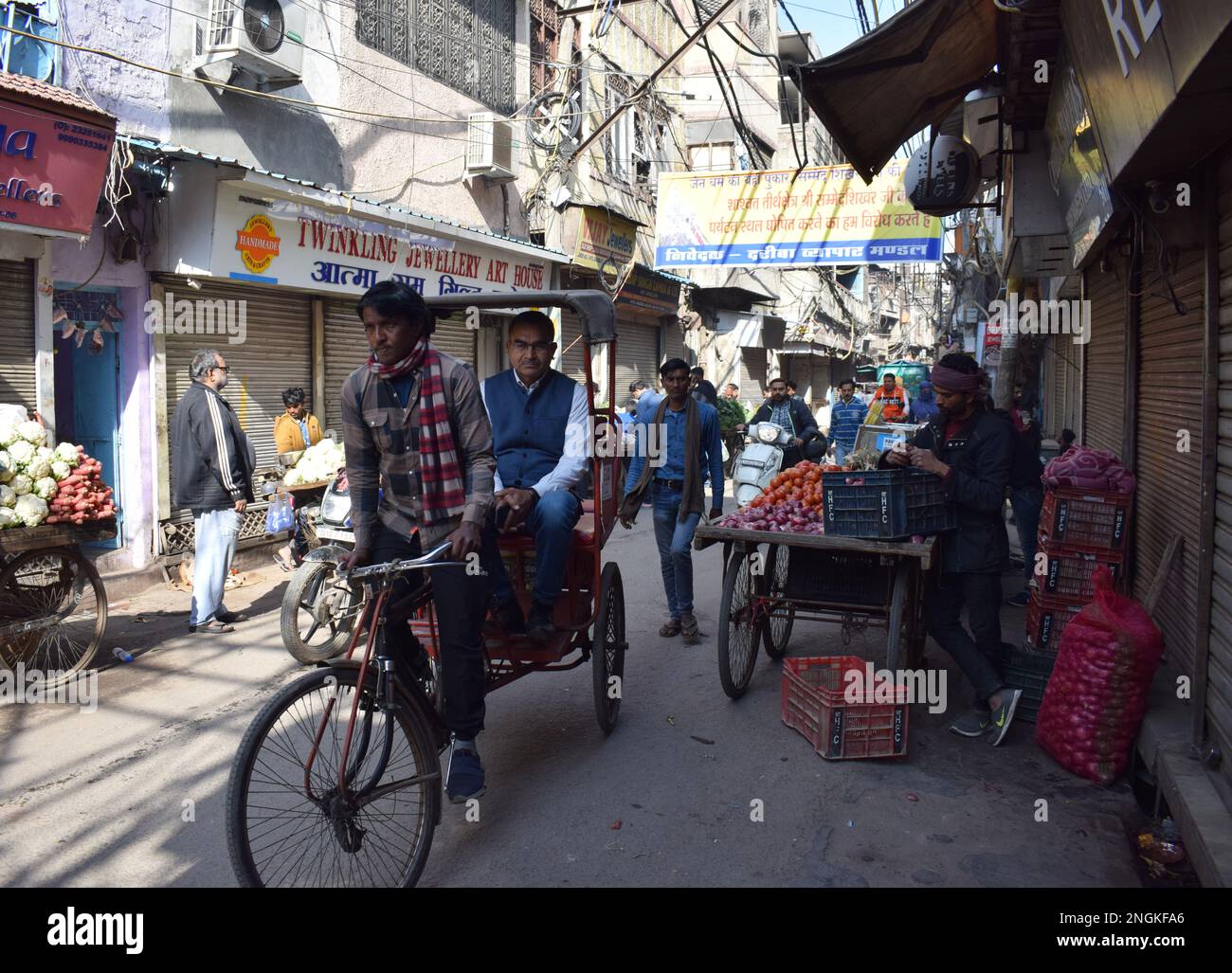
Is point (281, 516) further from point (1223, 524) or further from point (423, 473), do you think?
point (1223, 524)

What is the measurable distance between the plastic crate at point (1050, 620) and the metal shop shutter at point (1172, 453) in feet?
1.62

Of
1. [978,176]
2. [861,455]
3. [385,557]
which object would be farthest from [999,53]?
[385,557]

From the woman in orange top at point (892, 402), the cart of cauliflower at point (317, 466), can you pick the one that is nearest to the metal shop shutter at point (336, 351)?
the cart of cauliflower at point (317, 466)

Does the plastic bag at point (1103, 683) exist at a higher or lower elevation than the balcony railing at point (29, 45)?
lower

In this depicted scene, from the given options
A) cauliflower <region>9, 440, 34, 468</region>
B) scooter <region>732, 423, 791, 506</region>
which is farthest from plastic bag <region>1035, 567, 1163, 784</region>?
scooter <region>732, 423, 791, 506</region>

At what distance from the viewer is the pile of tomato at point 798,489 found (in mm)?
5785

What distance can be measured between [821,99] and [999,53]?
5.44 ft

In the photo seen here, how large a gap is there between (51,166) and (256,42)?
3.14m

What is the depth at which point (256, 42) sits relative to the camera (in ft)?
30.8

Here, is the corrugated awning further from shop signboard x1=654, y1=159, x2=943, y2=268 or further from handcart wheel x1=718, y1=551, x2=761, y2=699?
shop signboard x1=654, y1=159, x2=943, y2=268

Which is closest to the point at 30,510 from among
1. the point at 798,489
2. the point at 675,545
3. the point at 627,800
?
the point at 627,800

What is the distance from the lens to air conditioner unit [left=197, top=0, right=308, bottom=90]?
9031 mm

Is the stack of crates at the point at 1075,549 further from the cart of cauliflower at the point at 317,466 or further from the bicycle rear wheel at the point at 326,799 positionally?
the cart of cauliflower at the point at 317,466

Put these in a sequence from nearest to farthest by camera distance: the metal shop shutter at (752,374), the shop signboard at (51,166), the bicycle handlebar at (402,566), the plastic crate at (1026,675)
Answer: the bicycle handlebar at (402,566) < the plastic crate at (1026,675) < the shop signboard at (51,166) < the metal shop shutter at (752,374)
